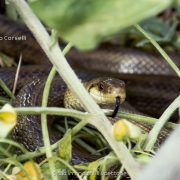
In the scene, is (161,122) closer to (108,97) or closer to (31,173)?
(31,173)

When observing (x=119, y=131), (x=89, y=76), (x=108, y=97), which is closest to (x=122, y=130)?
(x=119, y=131)

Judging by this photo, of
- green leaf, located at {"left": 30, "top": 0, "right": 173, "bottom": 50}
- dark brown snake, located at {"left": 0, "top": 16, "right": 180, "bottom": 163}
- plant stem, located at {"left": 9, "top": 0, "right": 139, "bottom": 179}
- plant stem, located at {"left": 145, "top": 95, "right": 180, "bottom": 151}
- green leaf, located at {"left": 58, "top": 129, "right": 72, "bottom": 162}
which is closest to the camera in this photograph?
green leaf, located at {"left": 30, "top": 0, "right": 173, "bottom": 50}

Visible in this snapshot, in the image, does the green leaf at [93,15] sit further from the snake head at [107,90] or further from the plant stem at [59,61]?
the snake head at [107,90]

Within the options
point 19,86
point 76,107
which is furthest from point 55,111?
point 19,86

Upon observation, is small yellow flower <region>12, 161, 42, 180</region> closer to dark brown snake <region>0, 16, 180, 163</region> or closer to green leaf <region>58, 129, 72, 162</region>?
green leaf <region>58, 129, 72, 162</region>

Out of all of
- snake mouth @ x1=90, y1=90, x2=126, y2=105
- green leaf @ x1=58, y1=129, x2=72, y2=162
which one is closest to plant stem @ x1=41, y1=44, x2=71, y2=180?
green leaf @ x1=58, y1=129, x2=72, y2=162
